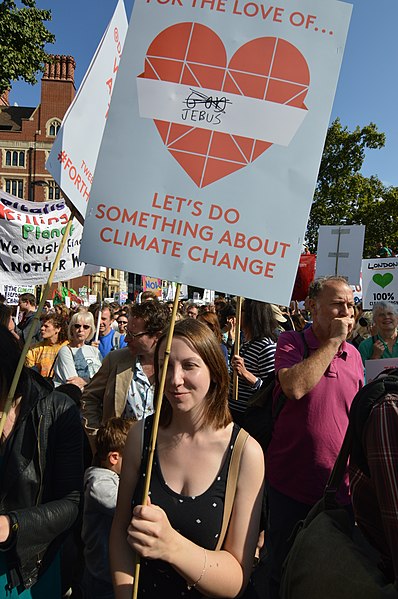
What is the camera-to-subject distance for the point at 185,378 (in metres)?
1.97

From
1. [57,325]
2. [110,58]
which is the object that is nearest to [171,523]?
[110,58]

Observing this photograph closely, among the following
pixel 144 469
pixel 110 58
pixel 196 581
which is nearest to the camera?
pixel 196 581

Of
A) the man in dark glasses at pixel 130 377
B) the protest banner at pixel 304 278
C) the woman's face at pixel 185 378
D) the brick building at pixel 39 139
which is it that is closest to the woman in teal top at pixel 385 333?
the man in dark glasses at pixel 130 377

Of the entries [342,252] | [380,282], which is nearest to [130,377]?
[380,282]

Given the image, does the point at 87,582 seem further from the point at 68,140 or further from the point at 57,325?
the point at 57,325

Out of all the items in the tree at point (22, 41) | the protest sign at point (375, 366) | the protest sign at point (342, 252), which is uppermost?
the tree at point (22, 41)

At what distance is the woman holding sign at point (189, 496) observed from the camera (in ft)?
5.55

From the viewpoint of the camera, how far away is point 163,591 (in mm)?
1807

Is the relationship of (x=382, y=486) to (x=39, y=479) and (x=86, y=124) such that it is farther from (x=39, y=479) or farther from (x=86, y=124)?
(x=86, y=124)

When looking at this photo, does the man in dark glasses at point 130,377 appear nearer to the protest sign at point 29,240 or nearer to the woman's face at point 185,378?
the woman's face at point 185,378

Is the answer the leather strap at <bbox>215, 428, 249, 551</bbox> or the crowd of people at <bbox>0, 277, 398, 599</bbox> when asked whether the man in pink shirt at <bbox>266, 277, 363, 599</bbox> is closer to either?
the crowd of people at <bbox>0, 277, 398, 599</bbox>

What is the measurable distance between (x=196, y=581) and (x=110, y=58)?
2.43 metres

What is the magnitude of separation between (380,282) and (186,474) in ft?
20.9

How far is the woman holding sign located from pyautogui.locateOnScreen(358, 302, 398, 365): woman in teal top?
10.1 ft
